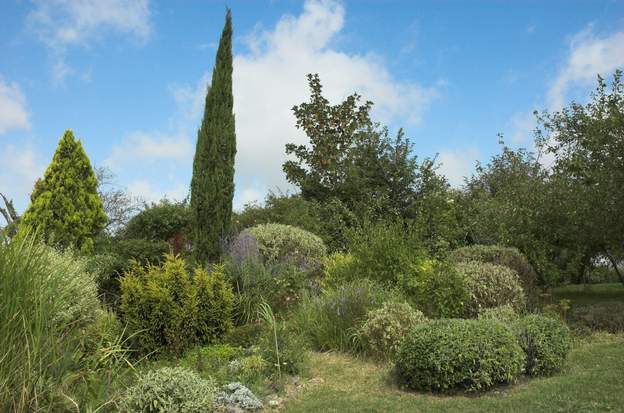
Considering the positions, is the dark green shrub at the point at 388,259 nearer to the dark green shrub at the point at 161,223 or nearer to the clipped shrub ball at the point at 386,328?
the clipped shrub ball at the point at 386,328

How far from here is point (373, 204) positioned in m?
16.5

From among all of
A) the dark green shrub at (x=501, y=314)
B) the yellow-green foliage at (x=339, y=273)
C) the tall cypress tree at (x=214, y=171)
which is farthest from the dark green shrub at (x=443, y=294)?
the tall cypress tree at (x=214, y=171)

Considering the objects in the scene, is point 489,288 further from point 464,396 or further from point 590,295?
point 590,295

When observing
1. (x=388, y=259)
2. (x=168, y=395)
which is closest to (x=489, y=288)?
(x=388, y=259)

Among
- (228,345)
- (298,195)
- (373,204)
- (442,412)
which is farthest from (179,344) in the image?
(298,195)

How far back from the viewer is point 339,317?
780 centimetres

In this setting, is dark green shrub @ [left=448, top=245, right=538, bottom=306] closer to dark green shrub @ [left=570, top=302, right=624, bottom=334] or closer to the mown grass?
dark green shrub @ [left=570, top=302, right=624, bottom=334]

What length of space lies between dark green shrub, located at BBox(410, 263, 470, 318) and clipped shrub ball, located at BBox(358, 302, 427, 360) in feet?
3.61

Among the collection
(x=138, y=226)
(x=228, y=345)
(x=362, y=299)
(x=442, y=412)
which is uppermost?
(x=138, y=226)

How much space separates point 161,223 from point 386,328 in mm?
11287

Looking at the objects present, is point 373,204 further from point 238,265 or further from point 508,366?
point 508,366

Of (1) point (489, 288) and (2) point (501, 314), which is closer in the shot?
(2) point (501, 314)

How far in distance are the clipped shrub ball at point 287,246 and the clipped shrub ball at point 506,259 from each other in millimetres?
3337

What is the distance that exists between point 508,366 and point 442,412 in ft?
3.65
